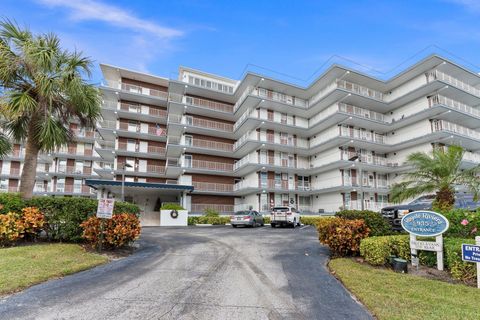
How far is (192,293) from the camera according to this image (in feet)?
19.4

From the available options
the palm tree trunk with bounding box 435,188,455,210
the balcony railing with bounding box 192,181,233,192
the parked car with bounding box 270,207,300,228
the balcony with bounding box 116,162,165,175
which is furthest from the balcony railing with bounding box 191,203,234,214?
the palm tree trunk with bounding box 435,188,455,210

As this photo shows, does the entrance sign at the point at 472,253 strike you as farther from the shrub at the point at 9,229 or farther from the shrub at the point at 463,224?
the shrub at the point at 9,229

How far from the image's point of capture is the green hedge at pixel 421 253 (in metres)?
7.09

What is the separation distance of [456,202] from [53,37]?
22.7 meters

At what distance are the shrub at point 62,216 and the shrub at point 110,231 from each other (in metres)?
0.59

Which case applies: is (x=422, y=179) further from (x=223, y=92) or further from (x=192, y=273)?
(x=223, y=92)

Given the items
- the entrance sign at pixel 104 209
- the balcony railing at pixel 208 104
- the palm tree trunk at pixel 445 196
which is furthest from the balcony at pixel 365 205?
the entrance sign at pixel 104 209

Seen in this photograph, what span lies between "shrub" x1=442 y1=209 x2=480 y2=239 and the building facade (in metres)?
25.5

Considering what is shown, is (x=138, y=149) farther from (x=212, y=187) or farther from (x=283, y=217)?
(x=283, y=217)

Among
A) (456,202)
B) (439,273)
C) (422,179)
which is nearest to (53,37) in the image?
(439,273)

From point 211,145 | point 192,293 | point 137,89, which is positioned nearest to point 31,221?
point 192,293

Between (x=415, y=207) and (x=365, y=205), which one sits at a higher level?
(x=365, y=205)

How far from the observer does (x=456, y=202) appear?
1681cm

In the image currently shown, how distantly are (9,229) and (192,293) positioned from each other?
26.1ft
